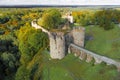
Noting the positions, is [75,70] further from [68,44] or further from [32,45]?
[32,45]

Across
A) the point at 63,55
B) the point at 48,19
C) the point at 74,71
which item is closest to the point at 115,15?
the point at 48,19

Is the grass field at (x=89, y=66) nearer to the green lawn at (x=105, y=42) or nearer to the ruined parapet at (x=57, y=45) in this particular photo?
the green lawn at (x=105, y=42)

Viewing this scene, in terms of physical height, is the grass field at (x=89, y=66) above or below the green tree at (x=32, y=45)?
above

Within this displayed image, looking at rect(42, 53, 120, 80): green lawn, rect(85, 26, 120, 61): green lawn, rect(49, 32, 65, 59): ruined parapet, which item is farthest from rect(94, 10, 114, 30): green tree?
rect(42, 53, 120, 80): green lawn

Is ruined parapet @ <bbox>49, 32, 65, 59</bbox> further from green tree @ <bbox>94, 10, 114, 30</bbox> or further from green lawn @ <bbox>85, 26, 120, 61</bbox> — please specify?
green tree @ <bbox>94, 10, 114, 30</bbox>

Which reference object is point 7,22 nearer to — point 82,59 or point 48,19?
point 48,19

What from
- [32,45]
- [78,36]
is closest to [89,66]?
[78,36]

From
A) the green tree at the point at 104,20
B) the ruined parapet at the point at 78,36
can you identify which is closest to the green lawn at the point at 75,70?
the ruined parapet at the point at 78,36
